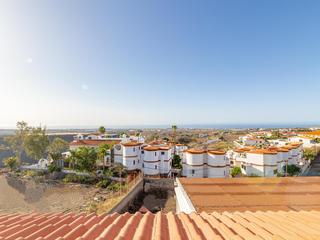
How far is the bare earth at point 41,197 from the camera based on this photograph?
808 inches

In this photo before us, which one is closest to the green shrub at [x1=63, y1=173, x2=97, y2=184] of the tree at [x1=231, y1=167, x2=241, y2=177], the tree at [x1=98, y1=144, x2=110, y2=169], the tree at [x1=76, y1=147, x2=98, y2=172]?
the tree at [x1=76, y1=147, x2=98, y2=172]

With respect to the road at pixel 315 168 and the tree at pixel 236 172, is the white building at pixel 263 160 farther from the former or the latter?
the road at pixel 315 168

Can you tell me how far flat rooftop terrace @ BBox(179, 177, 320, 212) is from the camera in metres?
9.38

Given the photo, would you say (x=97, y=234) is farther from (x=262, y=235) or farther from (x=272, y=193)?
(x=272, y=193)

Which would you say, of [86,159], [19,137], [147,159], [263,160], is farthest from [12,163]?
[263,160]

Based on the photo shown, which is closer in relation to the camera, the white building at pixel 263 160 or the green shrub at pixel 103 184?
the green shrub at pixel 103 184

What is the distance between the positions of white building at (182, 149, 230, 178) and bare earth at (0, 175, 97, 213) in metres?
14.6

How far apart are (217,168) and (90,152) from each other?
→ 20.2 m

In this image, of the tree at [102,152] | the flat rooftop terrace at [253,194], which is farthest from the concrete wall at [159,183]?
the flat rooftop terrace at [253,194]

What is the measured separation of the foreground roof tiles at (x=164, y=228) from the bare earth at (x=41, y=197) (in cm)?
1814

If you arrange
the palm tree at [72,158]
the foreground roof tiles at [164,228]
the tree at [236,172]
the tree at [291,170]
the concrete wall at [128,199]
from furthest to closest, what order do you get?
the tree at [236,172] → the palm tree at [72,158] → the tree at [291,170] → the concrete wall at [128,199] → the foreground roof tiles at [164,228]

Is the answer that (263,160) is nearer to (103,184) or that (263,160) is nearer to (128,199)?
(128,199)

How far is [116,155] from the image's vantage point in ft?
107

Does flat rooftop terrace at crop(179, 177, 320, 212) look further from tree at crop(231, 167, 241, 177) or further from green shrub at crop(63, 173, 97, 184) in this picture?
green shrub at crop(63, 173, 97, 184)
